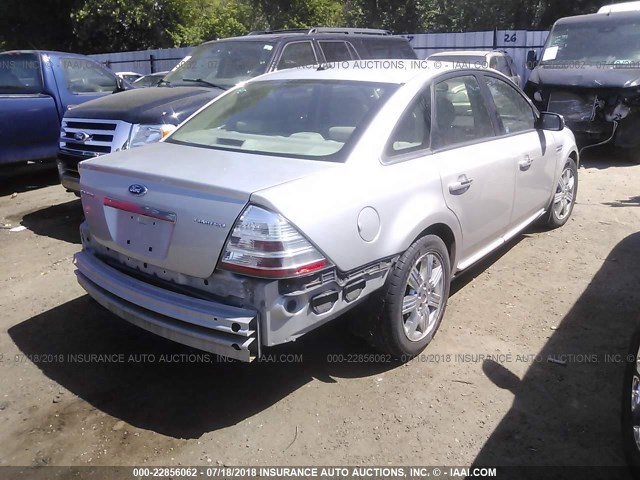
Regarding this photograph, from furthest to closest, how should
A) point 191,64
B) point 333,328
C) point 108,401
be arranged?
point 191,64 → point 333,328 → point 108,401

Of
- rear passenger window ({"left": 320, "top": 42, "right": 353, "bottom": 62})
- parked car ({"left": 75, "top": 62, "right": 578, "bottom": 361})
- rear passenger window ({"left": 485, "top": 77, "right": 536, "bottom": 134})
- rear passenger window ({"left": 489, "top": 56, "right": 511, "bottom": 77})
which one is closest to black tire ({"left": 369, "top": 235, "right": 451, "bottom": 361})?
parked car ({"left": 75, "top": 62, "right": 578, "bottom": 361})

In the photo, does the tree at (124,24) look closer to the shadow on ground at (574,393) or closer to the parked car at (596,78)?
the parked car at (596,78)

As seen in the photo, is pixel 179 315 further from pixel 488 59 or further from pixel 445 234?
pixel 488 59

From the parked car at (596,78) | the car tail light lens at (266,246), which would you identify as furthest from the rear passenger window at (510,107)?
the parked car at (596,78)

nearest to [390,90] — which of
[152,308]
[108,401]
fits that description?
[152,308]

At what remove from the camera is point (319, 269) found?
2953 millimetres

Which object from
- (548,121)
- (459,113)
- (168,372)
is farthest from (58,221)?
(548,121)

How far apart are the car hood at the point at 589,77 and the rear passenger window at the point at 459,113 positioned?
5.58 metres

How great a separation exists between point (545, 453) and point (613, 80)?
7.68m

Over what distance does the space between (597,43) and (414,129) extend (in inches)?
310

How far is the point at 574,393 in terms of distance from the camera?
3.40 m

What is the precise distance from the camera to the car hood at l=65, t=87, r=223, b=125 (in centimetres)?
584

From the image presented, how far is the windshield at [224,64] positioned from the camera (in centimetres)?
681

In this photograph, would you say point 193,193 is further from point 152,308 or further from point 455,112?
point 455,112
